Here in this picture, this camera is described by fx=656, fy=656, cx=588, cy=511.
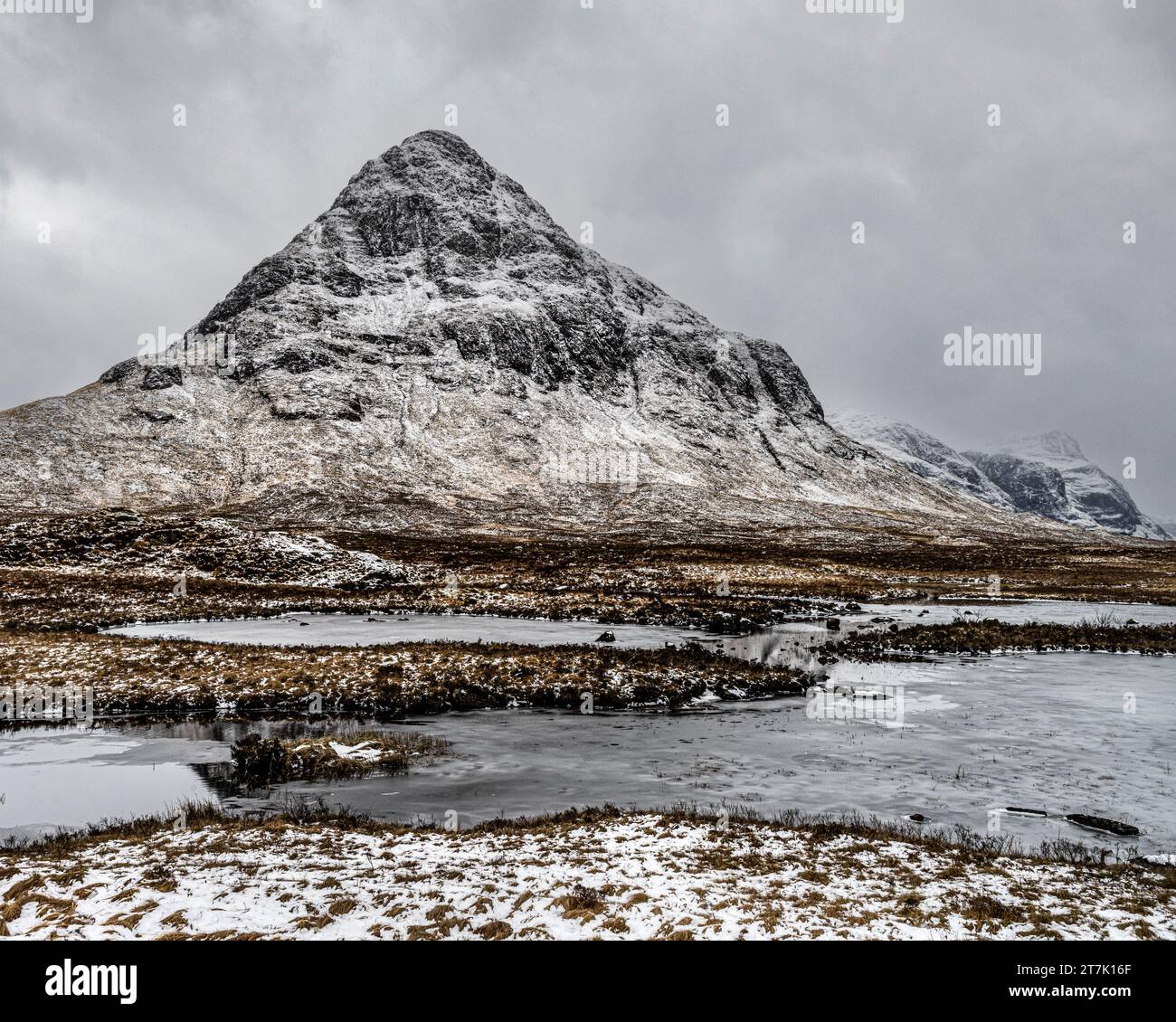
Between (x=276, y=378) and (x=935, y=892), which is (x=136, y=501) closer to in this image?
(x=276, y=378)

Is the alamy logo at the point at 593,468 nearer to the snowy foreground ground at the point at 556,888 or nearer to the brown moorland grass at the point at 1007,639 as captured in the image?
the brown moorland grass at the point at 1007,639

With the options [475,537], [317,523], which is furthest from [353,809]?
[317,523]

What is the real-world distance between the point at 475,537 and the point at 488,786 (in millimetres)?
93970

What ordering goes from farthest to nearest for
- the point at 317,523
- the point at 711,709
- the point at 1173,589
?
the point at 317,523
the point at 1173,589
the point at 711,709

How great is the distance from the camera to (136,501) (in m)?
135
